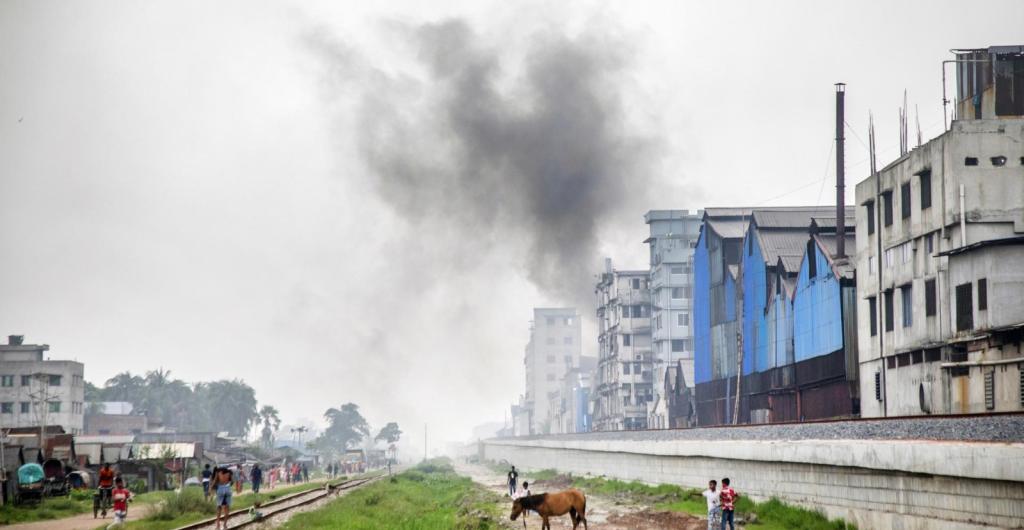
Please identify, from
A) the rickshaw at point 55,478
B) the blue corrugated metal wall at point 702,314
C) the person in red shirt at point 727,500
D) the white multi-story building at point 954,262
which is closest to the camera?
the person in red shirt at point 727,500

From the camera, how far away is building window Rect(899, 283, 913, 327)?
50.1 metres

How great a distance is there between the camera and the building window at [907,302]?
1973 inches

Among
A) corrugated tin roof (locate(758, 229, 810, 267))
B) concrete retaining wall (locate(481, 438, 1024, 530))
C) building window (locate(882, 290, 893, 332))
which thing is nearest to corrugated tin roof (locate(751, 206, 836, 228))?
corrugated tin roof (locate(758, 229, 810, 267))

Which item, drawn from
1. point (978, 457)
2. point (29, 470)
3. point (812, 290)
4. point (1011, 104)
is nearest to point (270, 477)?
point (29, 470)

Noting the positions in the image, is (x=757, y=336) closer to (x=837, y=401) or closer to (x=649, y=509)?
(x=837, y=401)

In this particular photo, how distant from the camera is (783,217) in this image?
257ft

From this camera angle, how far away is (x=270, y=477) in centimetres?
8769

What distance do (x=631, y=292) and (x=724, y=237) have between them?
149ft

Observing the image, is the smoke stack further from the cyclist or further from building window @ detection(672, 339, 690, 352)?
building window @ detection(672, 339, 690, 352)

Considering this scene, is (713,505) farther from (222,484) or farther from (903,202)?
(903,202)

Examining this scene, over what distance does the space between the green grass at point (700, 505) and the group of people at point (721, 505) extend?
3091mm

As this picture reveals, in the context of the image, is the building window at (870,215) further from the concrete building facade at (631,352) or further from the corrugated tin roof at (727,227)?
the concrete building facade at (631,352)

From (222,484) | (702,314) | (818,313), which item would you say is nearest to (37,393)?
(702,314)

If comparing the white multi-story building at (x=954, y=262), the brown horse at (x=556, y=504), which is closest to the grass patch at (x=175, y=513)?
the brown horse at (x=556, y=504)
